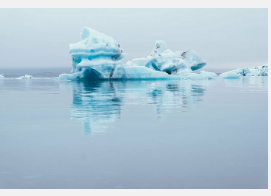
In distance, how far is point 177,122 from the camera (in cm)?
541

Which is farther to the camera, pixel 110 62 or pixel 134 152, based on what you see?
pixel 110 62

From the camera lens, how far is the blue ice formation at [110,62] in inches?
991

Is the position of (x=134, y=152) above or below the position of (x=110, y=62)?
below

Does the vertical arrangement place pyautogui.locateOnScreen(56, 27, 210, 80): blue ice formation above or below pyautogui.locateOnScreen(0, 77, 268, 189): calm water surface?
above

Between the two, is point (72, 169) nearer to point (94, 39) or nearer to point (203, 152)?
point (203, 152)

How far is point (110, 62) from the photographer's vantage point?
26.1 meters

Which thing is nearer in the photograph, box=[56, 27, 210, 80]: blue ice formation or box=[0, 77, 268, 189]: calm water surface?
box=[0, 77, 268, 189]: calm water surface

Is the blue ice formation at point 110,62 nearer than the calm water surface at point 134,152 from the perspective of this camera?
No

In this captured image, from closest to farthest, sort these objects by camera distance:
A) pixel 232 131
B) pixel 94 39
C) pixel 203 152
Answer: pixel 203 152
pixel 232 131
pixel 94 39

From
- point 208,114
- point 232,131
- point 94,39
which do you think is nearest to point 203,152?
point 232,131

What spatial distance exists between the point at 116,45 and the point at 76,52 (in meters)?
3.20

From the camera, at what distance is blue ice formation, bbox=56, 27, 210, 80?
2517 centimetres

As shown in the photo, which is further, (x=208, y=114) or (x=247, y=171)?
(x=208, y=114)

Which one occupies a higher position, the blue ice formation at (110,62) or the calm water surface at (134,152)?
the blue ice formation at (110,62)
